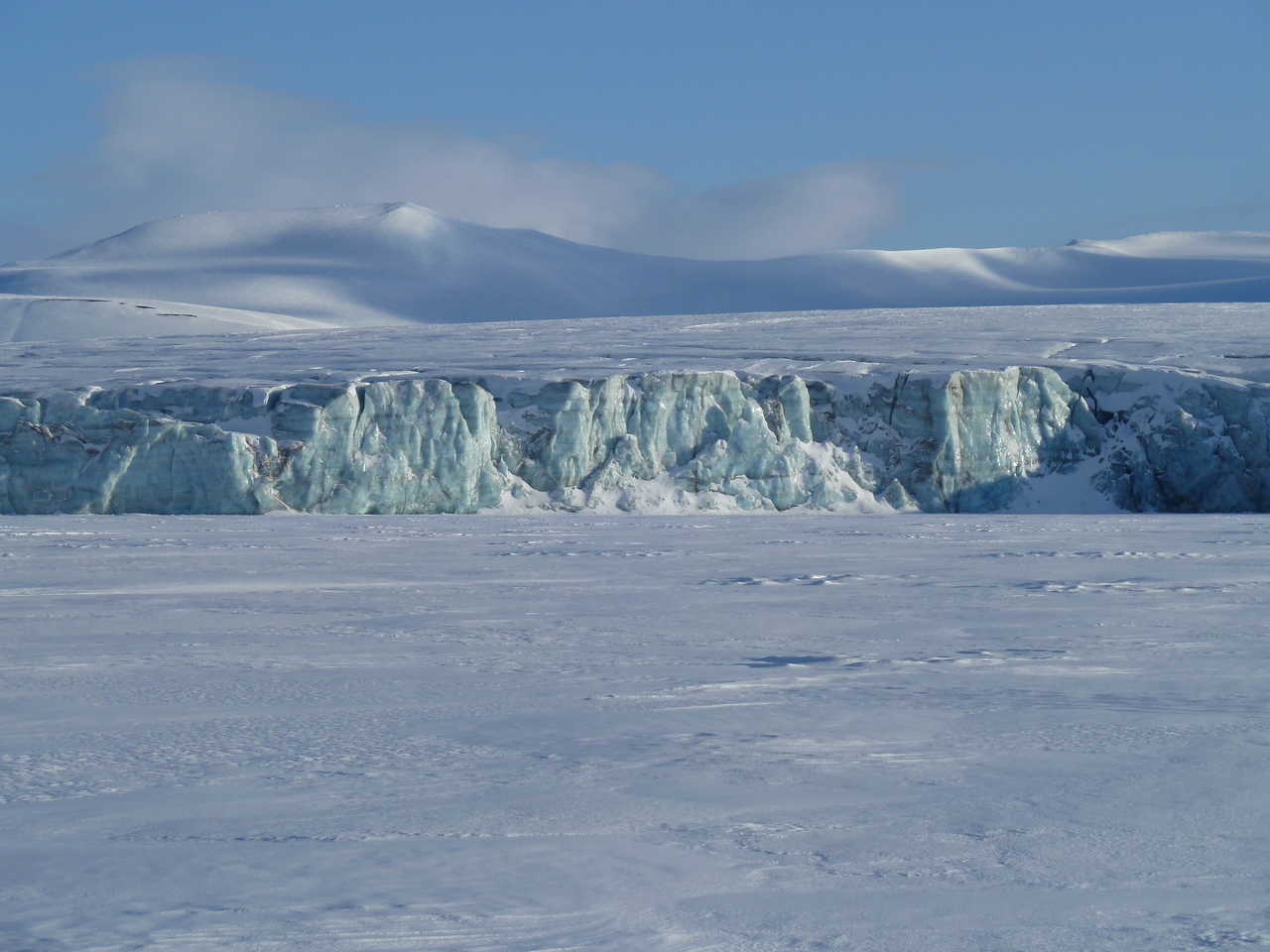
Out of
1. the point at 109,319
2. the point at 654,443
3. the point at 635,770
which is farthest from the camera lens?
the point at 109,319

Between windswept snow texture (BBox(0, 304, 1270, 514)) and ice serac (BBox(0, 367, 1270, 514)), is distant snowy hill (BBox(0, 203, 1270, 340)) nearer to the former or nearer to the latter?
windswept snow texture (BBox(0, 304, 1270, 514))

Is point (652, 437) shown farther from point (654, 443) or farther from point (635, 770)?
point (635, 770)

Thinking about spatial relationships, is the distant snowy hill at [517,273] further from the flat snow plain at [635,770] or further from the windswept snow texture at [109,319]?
the flat snow plain at [635,770]

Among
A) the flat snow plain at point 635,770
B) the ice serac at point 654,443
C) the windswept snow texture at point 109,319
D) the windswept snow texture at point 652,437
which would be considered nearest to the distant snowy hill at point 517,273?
the windswept snow texture at point 109,319

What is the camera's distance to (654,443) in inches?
709

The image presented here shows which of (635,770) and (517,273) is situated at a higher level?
(517,273)

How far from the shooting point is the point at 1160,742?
12.8ft

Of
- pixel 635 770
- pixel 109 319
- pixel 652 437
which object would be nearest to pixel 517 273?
pixel 109 319

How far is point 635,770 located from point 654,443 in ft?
47.4

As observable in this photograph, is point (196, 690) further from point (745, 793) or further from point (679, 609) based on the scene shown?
point (679, 609)

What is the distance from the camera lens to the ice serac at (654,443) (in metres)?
16.7

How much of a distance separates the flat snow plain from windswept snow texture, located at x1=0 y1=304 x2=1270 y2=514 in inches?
367

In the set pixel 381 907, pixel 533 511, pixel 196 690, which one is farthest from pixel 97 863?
pixel 533 511

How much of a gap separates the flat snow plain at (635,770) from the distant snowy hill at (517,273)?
154 feet
